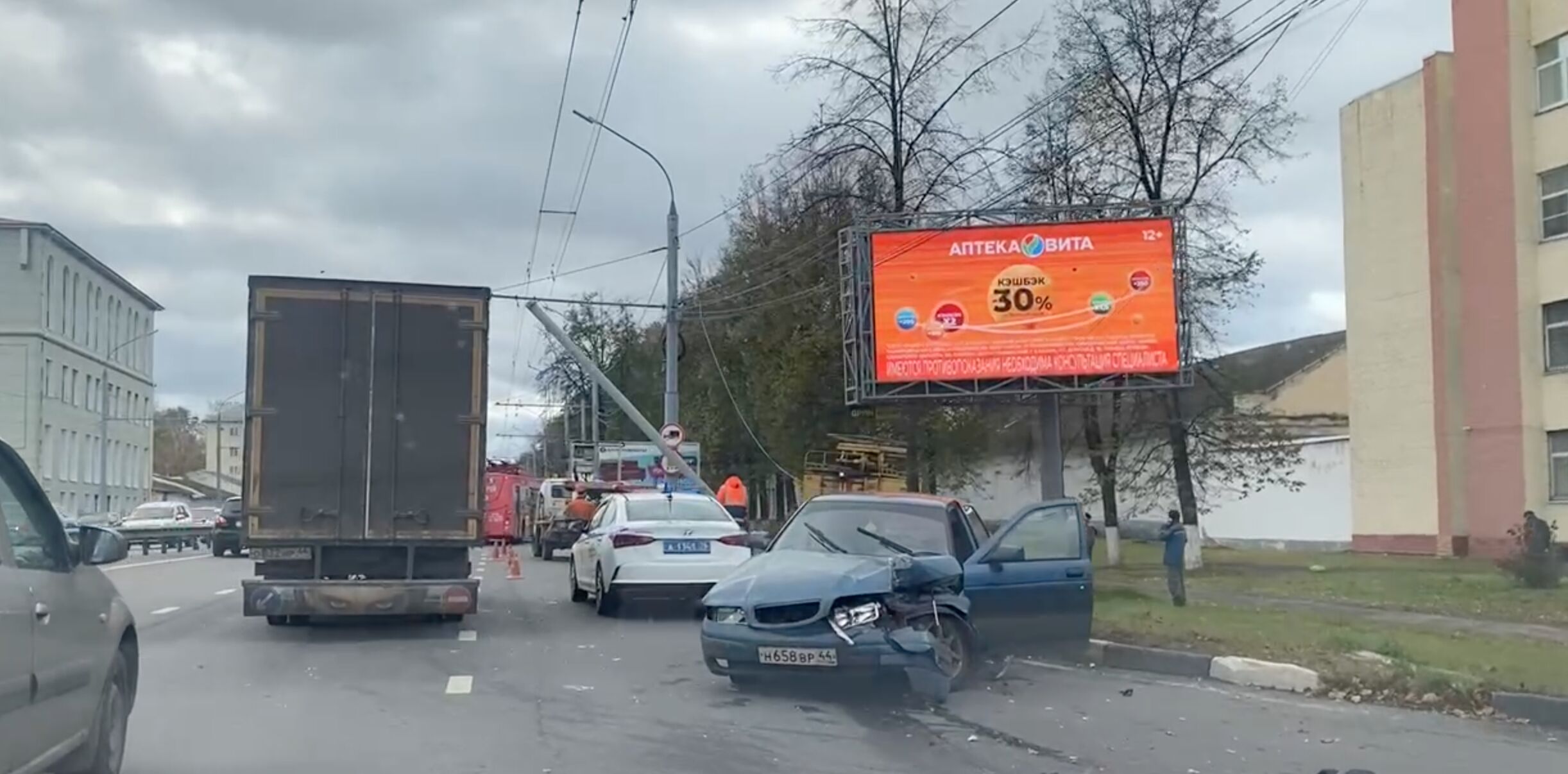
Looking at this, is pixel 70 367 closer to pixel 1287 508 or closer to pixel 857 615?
pixel 1287 508

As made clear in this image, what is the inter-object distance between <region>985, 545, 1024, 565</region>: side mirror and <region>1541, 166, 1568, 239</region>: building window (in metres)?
23.5

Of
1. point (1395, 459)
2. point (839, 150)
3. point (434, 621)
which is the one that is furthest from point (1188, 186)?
point (434, 621)

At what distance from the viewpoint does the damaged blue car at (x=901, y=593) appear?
11008mm

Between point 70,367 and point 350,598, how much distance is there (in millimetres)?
65489

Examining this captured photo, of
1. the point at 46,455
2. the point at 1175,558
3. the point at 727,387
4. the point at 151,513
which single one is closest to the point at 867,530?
the point at 1175,558

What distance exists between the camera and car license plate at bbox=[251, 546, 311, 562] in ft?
50.4

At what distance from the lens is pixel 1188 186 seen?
98.3ft

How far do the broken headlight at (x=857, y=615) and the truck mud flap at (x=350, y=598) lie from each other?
5.56 meters

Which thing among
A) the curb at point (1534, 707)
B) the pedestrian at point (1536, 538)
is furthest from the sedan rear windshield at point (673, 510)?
the pedestrian at point (1536, 538)

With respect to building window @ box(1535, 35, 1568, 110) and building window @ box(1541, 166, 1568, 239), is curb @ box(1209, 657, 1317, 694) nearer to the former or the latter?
building window @ box(1541, 166, 1568, 239)

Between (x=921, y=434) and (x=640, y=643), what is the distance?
21166mm

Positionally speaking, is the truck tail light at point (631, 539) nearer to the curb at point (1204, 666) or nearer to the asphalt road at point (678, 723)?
the asphalt road at point (678, 723)

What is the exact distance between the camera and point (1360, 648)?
14125 mm

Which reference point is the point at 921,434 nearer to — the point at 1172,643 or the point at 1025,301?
the point at 1025,301
